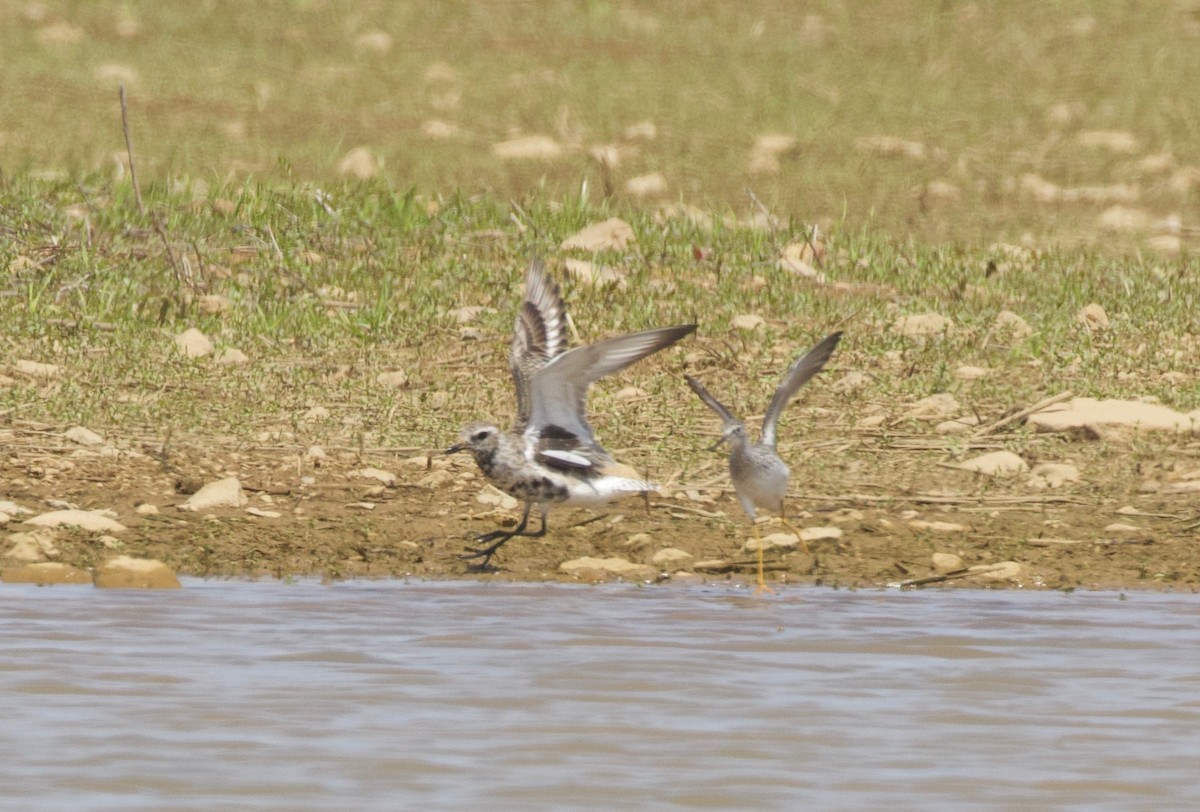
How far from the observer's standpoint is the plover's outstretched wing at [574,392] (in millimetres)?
8430

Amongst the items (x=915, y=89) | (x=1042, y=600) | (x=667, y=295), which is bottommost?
(x=1042, y=600)

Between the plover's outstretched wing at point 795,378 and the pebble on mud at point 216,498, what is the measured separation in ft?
6.93

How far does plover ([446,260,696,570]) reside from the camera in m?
8.46

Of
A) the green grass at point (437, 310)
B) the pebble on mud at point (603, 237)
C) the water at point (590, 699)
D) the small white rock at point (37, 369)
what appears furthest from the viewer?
the pebble on mud at point (603, 237)

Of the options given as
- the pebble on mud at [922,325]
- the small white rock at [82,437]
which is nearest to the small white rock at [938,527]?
the pebble on mud at [922,325]

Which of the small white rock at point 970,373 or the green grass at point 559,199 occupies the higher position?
the green grass at point 559,199

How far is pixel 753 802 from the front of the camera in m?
5.51

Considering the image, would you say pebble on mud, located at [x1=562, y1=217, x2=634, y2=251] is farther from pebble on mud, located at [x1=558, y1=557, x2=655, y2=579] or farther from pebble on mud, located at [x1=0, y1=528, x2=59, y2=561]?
pebble on mud, located at [x1=0, y1=528, x2=59, y2=561]

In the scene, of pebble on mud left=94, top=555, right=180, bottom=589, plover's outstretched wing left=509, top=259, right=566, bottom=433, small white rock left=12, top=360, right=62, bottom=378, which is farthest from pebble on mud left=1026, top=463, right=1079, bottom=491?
small white rock left=12, top=360, right=62, bottom=378

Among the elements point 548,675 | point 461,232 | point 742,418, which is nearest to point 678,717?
point 548,675

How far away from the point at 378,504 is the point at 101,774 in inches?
133

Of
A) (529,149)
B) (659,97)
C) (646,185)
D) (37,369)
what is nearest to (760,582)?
(37,369)

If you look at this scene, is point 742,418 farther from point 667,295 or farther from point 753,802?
point 753,802

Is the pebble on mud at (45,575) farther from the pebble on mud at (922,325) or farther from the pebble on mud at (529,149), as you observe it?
the pebble on mud at (529,149)
